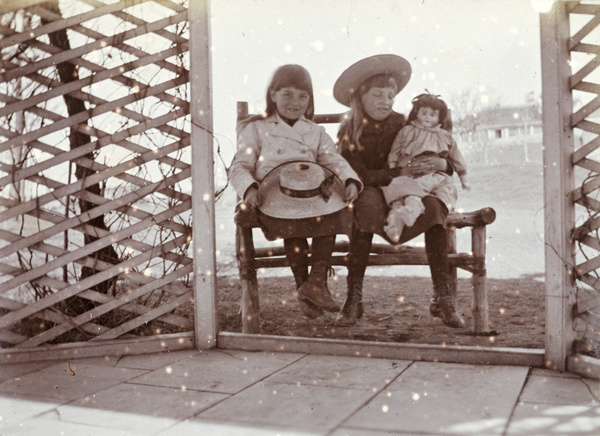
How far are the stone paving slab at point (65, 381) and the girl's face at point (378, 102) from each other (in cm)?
185

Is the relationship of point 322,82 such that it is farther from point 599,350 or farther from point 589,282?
point 599,350

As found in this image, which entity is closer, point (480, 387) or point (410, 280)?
point (480, 387)

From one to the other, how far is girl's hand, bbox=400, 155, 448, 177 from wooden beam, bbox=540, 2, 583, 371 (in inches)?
22.0

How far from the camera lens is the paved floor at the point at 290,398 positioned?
236 cm

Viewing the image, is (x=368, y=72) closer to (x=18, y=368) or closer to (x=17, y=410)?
(x=17, y=410)

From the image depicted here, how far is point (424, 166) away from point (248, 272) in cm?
116

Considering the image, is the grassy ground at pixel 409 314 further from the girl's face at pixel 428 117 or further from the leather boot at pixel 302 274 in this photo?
the girl's face at pixel 428 117

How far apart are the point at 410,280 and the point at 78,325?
76.1 inches

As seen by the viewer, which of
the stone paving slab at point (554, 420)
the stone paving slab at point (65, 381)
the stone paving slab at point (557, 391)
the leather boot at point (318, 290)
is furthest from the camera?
the leather boot at point (318, 290)

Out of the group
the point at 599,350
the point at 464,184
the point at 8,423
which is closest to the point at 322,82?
the point at 464,184

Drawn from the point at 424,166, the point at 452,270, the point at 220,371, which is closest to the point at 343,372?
the point at 220,371

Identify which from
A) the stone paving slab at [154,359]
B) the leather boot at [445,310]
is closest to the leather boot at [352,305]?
the leather boot at [445,310]

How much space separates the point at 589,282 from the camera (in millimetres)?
2969

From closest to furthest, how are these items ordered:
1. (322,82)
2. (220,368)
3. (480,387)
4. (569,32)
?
(480,387), (569,32), (220,368), (322,82)
